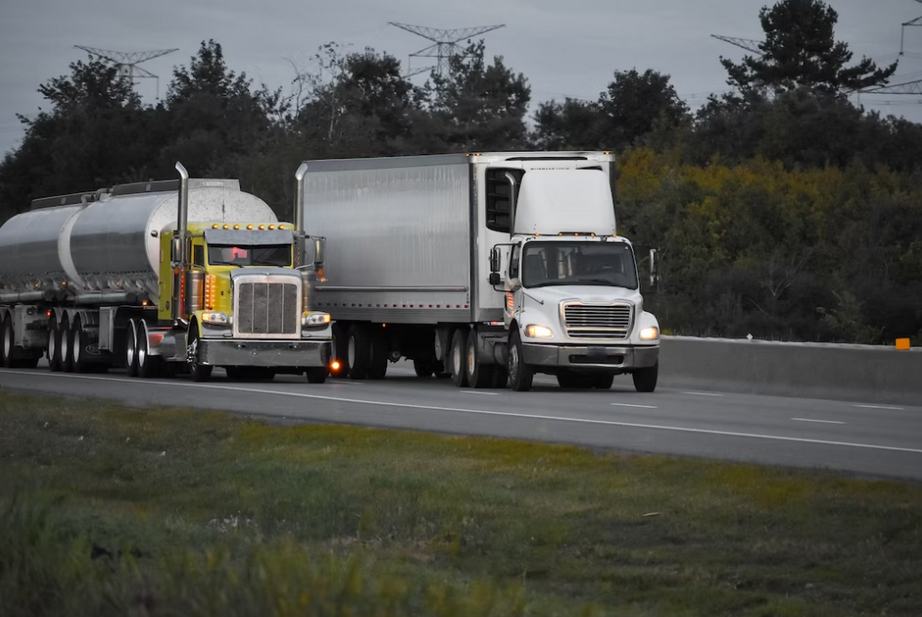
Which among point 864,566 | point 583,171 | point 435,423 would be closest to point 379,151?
point 583,171

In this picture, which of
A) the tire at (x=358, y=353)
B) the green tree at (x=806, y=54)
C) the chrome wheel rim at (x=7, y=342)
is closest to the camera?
the tire at (x=358, y=353)

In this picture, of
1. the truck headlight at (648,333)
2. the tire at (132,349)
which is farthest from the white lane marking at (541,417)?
the truck headlight at (648,333)

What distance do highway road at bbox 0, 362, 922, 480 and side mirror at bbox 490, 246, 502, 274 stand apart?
1984mm

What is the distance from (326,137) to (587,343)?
180 feet

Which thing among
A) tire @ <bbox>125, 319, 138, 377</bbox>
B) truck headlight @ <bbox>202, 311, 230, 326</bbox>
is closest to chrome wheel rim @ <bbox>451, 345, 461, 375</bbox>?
truck headlight @ <bbox>202, 311, 230, 326</bbox>

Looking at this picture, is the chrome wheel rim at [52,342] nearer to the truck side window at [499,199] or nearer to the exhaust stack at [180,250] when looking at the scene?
the exhaust stack at [180,250]

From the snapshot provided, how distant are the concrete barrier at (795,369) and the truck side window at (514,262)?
12.8 feet

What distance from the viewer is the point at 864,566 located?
34.8ft

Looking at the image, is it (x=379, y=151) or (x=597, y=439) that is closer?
(x=597, y=439)

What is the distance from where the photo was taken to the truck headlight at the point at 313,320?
31.0 metres

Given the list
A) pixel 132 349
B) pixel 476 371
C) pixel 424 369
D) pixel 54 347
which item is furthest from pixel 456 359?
pixel 54 347

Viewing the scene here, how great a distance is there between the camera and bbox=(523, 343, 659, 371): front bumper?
27.6 m

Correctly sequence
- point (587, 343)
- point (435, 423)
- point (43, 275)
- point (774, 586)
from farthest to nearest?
1. point (43, 275)
2. point (587, 343)
3. point (435, 423)
4. point (774, 586)

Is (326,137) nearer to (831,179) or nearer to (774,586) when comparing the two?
(831,179)
